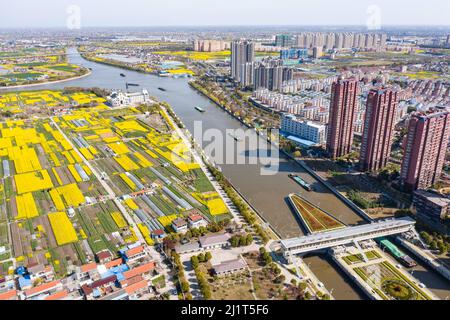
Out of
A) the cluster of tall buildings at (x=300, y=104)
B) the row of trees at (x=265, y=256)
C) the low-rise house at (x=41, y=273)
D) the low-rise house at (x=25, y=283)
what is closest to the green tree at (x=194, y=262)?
the row of trees at (x=265, y=256)

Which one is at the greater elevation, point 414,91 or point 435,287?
point 414,91

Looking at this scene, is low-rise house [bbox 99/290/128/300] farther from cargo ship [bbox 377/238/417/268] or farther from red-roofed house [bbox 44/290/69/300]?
cargo ship [bbox 377/238/417/268]

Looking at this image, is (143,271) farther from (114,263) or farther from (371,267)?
(371,267)

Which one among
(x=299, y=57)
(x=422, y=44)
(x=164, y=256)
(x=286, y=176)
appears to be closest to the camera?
(x=164, y=256)

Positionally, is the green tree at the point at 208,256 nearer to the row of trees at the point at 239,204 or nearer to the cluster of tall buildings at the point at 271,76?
the row of trees at the point at 239,204

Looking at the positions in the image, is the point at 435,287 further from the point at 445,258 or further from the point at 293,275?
the point at 293,275

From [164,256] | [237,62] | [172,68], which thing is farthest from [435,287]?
[172,68]
